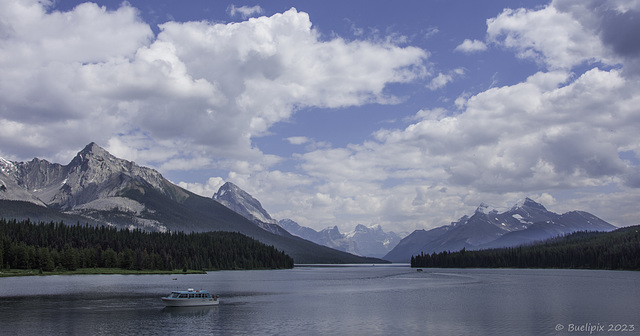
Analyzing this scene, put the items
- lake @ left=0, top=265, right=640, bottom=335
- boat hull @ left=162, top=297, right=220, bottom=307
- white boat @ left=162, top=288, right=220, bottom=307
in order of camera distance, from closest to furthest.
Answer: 1. lake @ left=0, top=265, right=640, bottom=335
2. boat hull @ left=162, top=297, right=220, bottom=307
3. white boat @ left=162, top=288, right=220, bottom=307

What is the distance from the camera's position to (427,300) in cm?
11738

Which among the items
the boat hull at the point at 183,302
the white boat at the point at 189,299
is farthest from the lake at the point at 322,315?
the white boat at the point at 189,299

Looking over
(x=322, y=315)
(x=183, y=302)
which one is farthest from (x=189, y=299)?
(x=322, y=315)

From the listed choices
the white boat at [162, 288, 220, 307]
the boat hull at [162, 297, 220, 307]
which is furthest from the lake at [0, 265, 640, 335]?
the white boat at [162, 288, 220, 307]

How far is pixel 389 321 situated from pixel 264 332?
73.3ft

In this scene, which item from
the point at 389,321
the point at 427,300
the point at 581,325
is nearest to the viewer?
the point at 581,325

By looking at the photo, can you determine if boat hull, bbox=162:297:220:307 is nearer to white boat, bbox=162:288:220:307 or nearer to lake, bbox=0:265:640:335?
white boat, bbox=162:288:220:307

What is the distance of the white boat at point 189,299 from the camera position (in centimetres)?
10431

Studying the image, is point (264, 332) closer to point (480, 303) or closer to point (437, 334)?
point (437, 334)

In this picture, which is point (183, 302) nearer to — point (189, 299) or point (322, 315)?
point (189, 299)

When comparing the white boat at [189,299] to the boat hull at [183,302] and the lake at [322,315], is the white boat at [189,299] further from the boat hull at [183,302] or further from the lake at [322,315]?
the lake at [322,315]

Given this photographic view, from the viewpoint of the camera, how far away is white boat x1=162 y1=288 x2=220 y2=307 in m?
104

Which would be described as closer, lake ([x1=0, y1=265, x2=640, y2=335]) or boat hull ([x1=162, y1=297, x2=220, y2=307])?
lake ([x1=0, y1=265, x2=640, y2=335])

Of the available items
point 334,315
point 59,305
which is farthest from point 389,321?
point 59,305
